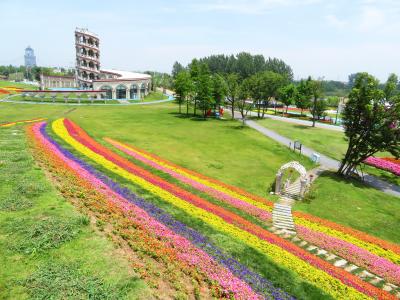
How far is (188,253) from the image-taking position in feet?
53.4

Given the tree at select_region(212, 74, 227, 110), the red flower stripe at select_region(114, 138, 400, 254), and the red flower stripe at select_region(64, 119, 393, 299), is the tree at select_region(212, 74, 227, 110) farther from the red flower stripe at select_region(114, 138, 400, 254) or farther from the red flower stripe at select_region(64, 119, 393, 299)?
the red flower stripe at select_region(114, 138, 400, 254)

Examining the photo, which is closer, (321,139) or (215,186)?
(215,186)

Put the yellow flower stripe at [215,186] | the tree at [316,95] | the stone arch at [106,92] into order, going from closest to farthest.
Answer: the yellow flower stripe at [215,186] < the tree at [316,95] < the stone arch at [106,92]

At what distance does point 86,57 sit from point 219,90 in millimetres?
68575

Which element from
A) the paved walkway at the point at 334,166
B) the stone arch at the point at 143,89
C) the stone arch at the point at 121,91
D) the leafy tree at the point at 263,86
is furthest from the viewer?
the stone arch at the point at 143,89

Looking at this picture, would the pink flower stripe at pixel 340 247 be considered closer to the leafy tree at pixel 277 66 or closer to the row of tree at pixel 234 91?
the row of tree at pixel 234 91

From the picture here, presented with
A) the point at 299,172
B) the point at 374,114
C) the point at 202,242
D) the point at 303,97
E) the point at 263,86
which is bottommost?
the point at 202,242

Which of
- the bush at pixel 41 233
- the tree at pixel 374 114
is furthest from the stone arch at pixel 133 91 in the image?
the bush at pixel 41 233

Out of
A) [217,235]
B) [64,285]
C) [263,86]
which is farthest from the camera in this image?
[263,86]

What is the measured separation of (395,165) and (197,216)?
38729 millimetres

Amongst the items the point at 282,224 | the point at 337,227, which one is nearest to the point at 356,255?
the point at 337,227

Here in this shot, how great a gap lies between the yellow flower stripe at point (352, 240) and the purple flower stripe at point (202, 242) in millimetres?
10992

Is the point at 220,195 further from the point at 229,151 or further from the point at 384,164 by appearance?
the point at 384,164

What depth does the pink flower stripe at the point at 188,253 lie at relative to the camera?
14.1m
